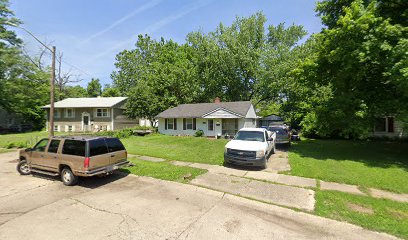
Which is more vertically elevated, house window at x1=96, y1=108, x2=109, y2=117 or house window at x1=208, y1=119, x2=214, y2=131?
house window at x1=96, y1=108, x2=109, y2=117

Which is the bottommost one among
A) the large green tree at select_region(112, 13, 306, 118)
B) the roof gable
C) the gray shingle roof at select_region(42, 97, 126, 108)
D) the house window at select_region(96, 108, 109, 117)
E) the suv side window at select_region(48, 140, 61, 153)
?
the suv side window at select_region(48, 140, 61, 153)

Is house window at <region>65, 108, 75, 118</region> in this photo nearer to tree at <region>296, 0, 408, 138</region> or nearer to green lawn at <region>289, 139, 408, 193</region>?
green lawn at <region>289, 139, 408, 193</region>

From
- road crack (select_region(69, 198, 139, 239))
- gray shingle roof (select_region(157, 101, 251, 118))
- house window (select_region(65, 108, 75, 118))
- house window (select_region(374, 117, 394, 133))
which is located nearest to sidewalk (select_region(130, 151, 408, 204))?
road crack (select_region(69, 198, 139, 239))

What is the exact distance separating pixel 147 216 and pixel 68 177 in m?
4.42

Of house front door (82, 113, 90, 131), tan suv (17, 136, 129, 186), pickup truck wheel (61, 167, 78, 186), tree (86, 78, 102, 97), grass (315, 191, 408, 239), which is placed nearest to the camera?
grass (315, 191, 408, 239)

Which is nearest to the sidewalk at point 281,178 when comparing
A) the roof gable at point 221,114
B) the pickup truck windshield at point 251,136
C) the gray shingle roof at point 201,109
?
the pickup truck windshield at point 251,136

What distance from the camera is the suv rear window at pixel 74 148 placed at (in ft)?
23.9

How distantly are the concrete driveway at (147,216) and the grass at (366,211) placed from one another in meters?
0.36

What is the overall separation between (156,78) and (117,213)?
29448mm

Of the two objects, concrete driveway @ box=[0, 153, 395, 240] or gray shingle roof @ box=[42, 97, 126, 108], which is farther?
gray shingle roof @ box=[42, 97, 126, 108]

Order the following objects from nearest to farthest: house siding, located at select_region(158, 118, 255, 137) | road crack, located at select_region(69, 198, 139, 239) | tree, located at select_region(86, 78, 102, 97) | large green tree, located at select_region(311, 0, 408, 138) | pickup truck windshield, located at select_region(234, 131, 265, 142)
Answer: road crack, located at select_region(69, 198, 139, 239) < large green tree, located at select_region(311, 0, 408, 138) < pickup truck windshield, located at select_region(234, 131, 265, 142) < house siding, located at select_region(158, 118, 255, 137) < tree, located at select_region(86, 78, 102, 97)

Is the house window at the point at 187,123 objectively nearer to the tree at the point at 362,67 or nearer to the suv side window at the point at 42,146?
the tree at the point at 362,67

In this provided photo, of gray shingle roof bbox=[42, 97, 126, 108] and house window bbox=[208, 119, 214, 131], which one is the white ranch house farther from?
gray shingle roof bbox=[42, 97, 126, 108]

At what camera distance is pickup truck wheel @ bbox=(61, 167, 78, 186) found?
7504mm
